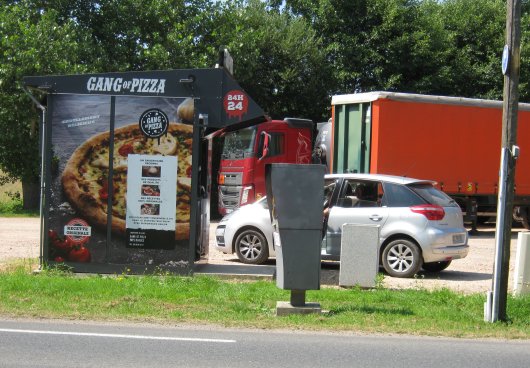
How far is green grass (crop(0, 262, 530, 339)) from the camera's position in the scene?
9.56 meters

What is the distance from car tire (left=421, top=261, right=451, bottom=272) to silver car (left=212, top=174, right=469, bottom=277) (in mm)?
13

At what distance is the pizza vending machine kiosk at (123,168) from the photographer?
12.6 meters

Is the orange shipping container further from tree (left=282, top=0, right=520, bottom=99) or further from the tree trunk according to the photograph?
the tree trunk

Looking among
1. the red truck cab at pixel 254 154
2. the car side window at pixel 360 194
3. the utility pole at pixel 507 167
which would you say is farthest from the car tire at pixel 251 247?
the red truck cab at pixel 254 154

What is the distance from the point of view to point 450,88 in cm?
3303

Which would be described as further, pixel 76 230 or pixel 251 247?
pixel 251 247

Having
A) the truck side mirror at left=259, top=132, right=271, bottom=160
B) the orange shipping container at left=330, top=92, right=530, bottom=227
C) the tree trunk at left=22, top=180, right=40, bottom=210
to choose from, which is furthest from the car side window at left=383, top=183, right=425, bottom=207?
the tree trunk at left=22, top=180, right=40, bottom=210

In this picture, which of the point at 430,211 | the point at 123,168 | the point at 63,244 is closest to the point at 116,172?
the point at 123,168

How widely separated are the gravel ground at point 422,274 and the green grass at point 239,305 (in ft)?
4.31

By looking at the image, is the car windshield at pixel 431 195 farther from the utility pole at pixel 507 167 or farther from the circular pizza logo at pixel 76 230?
the circular pizza logo at pixel 76 230

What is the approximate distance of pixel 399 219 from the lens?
1352 centimetres

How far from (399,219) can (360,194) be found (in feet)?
3.15

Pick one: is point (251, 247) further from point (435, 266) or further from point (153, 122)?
point (153, 122)

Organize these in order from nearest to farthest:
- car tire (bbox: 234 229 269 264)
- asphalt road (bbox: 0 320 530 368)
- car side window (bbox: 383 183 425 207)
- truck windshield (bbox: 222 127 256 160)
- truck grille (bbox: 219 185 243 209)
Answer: asphalt road (bbox: 0 320 530 368) → car side window (bbox: 383 183 425 207) → car tire (bbox: 234 229 269 264) → truck windshield (bbox: 222 127 256 160) → truck grille (bbox: 219 185 243 209)
